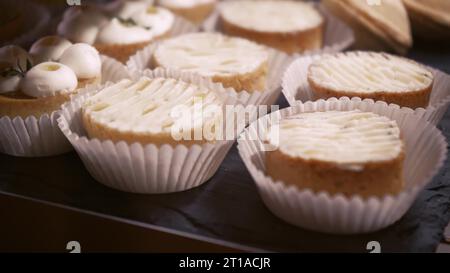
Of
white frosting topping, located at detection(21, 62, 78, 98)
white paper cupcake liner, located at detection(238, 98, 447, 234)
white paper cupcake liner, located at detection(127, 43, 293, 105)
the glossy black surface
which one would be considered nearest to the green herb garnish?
white paper cupcake liner, located at detection(127, 43, 293, 105)

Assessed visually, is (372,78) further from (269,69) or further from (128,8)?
(128,8)

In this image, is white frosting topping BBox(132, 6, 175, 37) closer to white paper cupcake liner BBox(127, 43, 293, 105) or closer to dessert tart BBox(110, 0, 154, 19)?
dessert tart BBox(110, 0, 154, 19)

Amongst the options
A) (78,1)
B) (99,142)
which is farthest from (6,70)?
(99,142)

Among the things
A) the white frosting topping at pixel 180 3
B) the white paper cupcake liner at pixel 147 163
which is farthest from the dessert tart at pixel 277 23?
the white paper cupcake liner at pixel 147 163

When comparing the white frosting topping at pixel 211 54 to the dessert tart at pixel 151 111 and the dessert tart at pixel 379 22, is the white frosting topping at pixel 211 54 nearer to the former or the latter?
the dessert tart at pixel 151 111

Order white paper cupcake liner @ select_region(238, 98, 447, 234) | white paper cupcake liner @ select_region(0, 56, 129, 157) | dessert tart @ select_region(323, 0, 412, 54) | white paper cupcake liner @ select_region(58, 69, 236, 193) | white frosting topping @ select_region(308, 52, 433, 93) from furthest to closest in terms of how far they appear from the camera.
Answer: dessert tart @ select_region(323, 0, 412, 54) < white frosting topping @ select_region(308, 52, 433, 93) < white paper cupcake liner @ select_region(0, 56, 129, 157) < white paper cupcake liner @ select_region(58, 69, 236, 193) < white paper cupcake liner @ select_region(238, 98, 447, 234)
